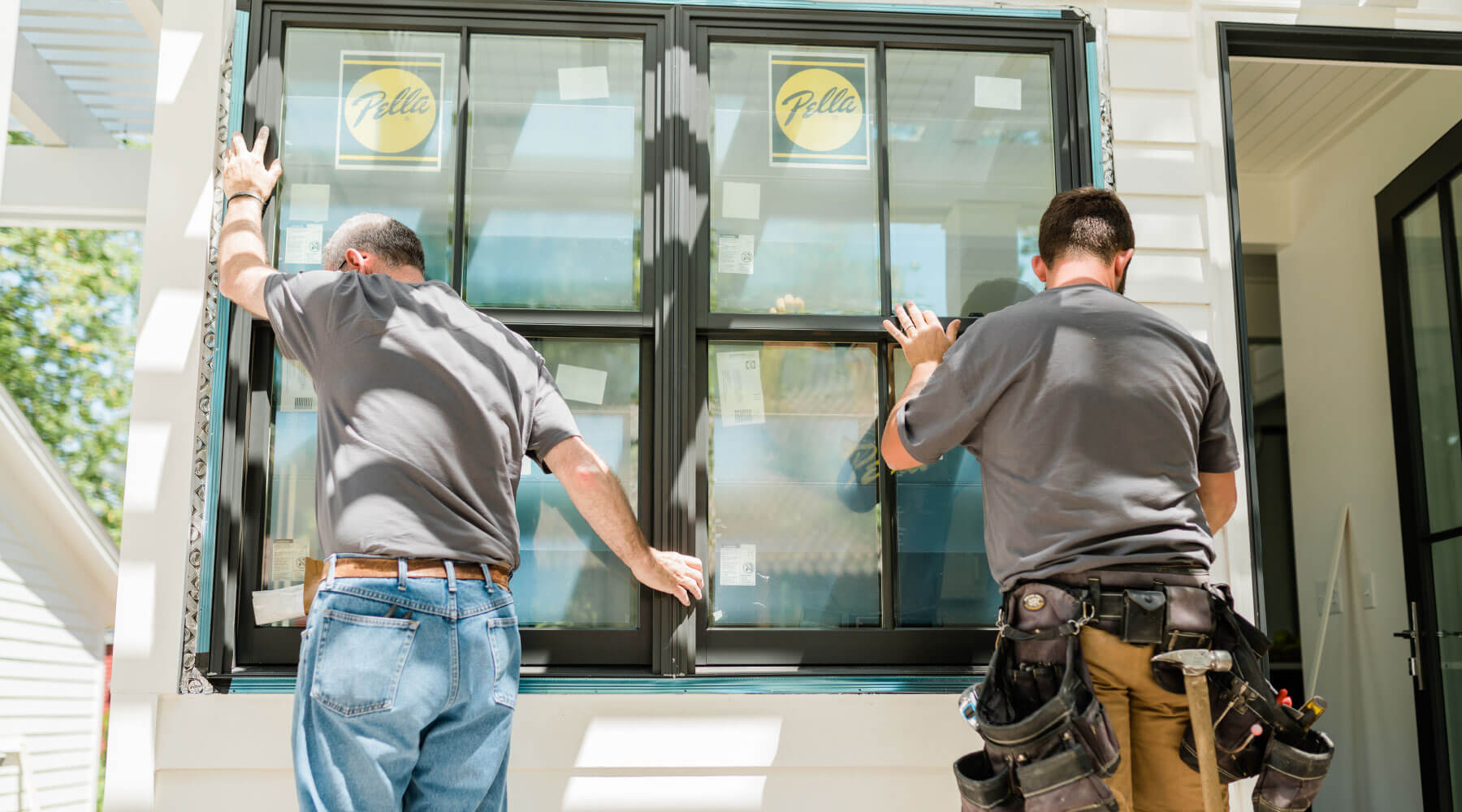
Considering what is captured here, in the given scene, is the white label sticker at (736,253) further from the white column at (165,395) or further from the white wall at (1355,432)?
the white wall at (1355,432)

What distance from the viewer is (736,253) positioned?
9.50 feet

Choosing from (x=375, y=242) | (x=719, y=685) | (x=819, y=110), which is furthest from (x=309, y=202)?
(x=719, y=685)

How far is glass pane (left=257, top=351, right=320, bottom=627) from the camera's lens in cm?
269

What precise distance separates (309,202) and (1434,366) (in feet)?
12.7

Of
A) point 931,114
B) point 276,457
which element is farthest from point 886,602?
point 276,457

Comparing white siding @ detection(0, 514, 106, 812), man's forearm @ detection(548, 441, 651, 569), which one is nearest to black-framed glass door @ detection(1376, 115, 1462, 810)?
man's forearm @ detection(548, 441, 651, 569)

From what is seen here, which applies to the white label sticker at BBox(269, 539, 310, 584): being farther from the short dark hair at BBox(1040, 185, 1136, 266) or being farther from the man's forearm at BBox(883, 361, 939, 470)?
the short dark hair at BBox(1040, 185, 1136, 266)

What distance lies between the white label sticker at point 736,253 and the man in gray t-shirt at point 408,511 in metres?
0.69

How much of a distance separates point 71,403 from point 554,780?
18.4 meters

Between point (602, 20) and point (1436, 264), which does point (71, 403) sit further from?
point (1436, 264)

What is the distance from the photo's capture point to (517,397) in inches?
91.4

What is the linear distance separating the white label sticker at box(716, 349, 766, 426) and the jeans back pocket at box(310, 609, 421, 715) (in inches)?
43.1

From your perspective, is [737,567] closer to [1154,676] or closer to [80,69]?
[1154,676]

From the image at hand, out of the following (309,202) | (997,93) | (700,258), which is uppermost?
(997,93)
